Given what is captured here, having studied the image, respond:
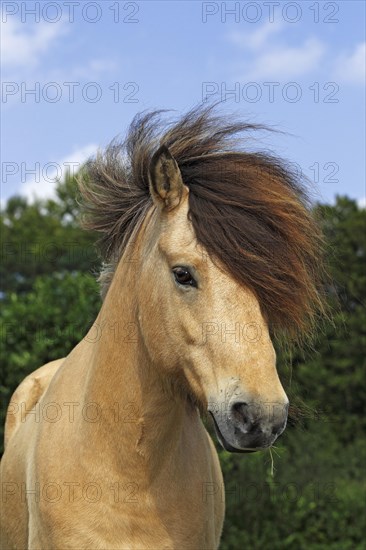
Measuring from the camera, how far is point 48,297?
9758 millimetres

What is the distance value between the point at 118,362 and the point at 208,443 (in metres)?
0.83

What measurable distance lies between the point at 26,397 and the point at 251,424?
2.81 metres

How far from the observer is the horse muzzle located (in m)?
3.02

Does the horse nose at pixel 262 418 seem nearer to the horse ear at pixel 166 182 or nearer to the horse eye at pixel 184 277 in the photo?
the horse eye at pixel 184 277

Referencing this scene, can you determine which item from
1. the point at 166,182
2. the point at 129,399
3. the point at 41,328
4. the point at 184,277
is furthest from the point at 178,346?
the point at 41,328

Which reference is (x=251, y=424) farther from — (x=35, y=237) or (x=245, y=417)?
(x=35, y=237)

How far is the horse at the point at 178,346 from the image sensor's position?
3248 millimetres

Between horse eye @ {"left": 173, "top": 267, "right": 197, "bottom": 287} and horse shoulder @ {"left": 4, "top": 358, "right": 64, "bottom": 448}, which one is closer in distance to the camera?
horse eye @ {"left": 173, "top": 267, "right": 197, "bottom": 287}

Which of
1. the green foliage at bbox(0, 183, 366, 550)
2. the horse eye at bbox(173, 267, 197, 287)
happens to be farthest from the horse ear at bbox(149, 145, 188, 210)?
the green foliage at bbox(0, 183, 366, 550)

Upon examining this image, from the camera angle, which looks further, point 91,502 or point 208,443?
point 208,443

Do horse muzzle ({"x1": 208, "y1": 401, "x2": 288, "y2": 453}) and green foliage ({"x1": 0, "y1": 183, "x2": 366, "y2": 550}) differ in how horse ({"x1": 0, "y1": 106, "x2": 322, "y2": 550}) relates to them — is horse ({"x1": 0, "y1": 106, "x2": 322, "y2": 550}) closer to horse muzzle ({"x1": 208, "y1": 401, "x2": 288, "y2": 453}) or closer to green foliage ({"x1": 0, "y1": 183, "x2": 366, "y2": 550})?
horse muzzle ({"x1": 208, "y1": 401, "x2": 288, "y2": 453})

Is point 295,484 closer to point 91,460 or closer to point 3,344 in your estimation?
point 3,344

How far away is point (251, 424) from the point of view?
9.98ft

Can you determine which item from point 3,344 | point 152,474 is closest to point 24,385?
point 152,474
